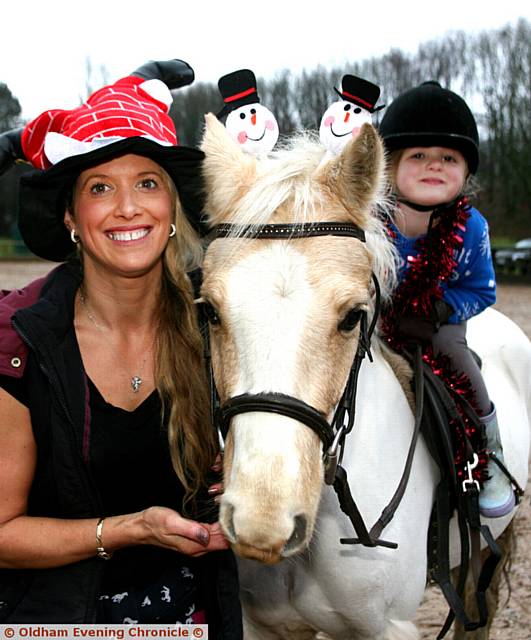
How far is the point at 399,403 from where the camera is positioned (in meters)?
2.70

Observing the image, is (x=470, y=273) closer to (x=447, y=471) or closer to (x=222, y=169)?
(x=447, y=471)

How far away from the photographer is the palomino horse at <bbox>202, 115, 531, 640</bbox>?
170 cm

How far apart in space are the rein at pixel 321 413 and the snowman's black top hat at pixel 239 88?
644 millimetres

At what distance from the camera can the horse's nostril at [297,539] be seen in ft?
5.60

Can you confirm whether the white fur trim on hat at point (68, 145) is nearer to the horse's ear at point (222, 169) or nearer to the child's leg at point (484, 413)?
the horse's ear at point (222, 169)

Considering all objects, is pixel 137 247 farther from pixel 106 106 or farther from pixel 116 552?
pixel 116 552

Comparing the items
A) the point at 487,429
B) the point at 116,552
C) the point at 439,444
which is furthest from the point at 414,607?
the point at 116,552

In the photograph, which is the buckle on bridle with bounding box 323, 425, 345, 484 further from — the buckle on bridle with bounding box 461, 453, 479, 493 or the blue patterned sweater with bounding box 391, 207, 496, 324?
the blue patterned sweater with bounding box 391, 207, 496, 324

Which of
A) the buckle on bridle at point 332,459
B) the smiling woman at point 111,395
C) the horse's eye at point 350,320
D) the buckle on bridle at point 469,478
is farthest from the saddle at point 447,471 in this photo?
the smiling woman at point 111,395

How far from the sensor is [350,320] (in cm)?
193

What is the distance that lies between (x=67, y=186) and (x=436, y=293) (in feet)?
5.26

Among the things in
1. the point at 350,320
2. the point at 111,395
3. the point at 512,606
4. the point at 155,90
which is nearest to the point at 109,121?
the point at 155,90

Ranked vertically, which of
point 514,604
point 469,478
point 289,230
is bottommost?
point 514,604

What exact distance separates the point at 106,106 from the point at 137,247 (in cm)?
51
